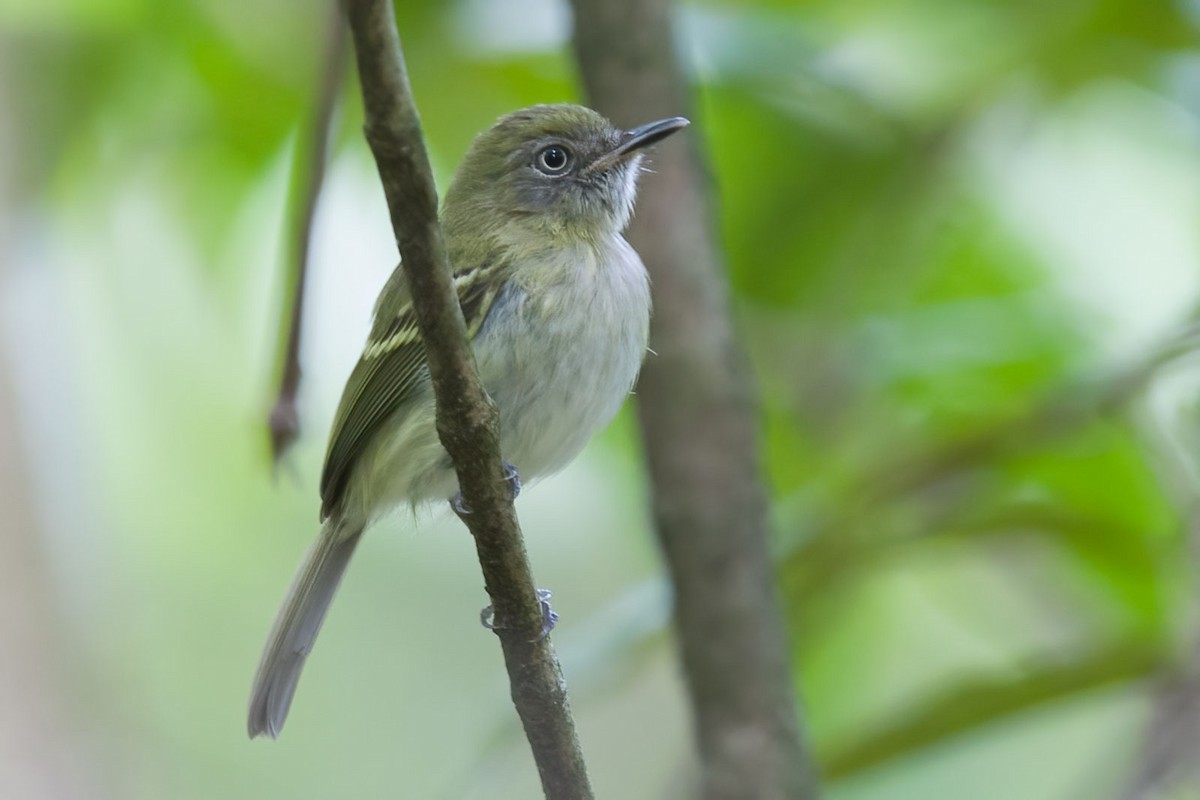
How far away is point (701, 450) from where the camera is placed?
3543mm

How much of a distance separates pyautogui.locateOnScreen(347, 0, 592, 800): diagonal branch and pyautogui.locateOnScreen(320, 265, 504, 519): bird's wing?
89cm

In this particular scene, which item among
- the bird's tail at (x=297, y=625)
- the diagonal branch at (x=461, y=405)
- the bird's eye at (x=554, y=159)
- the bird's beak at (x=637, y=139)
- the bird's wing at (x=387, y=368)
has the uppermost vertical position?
the bird's eye at (x=554, y=159)

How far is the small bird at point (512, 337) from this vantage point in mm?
2975

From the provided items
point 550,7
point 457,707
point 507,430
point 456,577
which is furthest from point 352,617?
point 507,430

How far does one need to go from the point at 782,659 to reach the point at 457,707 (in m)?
3.60

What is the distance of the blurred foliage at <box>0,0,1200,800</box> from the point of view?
3.56m

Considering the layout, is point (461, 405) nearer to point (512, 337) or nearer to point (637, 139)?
point (512, 337)

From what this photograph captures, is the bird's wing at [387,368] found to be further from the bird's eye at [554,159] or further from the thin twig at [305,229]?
the bird's eye at [554,159]

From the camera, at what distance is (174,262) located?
4797 millimetres

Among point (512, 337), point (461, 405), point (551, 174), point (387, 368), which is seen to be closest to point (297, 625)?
point (387, 368)

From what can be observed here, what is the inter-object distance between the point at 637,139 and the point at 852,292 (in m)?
→ 0.95

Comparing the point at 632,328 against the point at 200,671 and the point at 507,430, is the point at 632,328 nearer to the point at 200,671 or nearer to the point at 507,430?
the point at 507,430

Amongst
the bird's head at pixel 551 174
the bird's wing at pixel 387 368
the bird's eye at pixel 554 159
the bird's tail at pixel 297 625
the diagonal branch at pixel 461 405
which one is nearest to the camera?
the diagonal branch at pixel 461 405

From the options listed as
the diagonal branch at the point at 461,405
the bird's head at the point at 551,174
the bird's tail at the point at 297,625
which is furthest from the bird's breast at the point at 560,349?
the diagonal branch at the point at 461,405
